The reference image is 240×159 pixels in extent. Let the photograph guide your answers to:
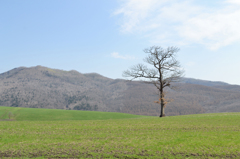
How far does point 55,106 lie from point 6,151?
185 metres

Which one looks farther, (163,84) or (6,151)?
(163,84)

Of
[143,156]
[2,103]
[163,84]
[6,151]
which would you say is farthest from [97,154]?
[2,103]

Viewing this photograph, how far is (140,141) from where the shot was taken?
16266 mm

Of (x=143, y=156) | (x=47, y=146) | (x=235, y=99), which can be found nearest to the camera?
(x=143, y=156)

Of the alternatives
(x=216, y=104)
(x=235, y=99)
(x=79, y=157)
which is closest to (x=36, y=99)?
(x=216, y=104)

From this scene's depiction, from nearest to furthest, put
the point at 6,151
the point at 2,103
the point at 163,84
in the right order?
the point at 6,151
the point at 163,84
the point at 2,103

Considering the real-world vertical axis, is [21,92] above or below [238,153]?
above

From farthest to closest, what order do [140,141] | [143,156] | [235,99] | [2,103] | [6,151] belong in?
1. [235,99]
2. [2,103]
3. [140,141]
4. [6,151]
5. [143,156]

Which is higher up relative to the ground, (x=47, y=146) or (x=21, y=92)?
(x=21, y=92)

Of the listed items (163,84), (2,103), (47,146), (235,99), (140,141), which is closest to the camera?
(47,146)

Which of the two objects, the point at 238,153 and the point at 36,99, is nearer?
the point at 238,153

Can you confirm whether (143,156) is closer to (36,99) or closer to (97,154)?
(97,154)

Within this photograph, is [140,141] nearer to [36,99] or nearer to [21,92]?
[36,99]

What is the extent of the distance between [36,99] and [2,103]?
27.7 meters
